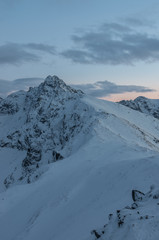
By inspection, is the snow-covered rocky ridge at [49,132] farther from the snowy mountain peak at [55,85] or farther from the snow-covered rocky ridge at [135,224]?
the snow-covered rocky ridge at [135,224]

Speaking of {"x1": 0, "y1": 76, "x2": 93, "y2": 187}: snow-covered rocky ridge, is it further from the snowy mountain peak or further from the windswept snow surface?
the windswept snow surface

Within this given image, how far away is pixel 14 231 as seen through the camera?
19250mm

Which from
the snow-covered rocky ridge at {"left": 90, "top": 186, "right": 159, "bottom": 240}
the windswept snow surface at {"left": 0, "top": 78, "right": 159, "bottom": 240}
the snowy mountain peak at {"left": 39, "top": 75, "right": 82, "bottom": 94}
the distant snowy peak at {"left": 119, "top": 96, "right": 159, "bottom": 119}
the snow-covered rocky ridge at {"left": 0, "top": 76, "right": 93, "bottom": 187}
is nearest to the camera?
the snow-covered rocky ridge at {"left": 90, "top": 186, "right": 159, "bottom": 240}

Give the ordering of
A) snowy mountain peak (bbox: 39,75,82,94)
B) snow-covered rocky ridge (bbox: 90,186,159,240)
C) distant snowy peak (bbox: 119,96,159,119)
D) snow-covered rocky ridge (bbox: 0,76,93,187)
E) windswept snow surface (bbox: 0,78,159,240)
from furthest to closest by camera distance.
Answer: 1. distant snowy peak (bbox: 119,96,159,119)
2. snowy mountain peak (bbox: 39,75,82,94)
3. snow-covered rocky ridge (bbox: 0,76,93,187)
4. windswept snow surface (bbox: 0,78,159,240)
5. snow-covered rocky ridge (bbox: 90,186,159,240)

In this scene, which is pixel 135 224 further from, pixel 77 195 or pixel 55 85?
pixel 55 85

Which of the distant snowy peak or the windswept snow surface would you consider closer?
the windswept snow surface

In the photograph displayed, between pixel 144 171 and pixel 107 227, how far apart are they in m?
10.8

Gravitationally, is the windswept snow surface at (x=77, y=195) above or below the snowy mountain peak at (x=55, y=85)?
below

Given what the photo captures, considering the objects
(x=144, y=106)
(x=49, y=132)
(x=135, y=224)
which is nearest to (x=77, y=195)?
(x=135, y=224)

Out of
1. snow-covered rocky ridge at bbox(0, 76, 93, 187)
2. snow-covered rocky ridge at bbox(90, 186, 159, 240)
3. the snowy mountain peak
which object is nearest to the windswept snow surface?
snow-covered rocky ridge at bbox(90, 186, 159, 240)

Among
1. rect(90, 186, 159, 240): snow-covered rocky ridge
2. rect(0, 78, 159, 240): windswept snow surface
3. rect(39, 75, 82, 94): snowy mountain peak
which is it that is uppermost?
rect(39, 75, 82, 94): snowy mountain peak

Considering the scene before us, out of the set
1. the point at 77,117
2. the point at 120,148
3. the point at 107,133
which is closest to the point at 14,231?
the point at 120,148

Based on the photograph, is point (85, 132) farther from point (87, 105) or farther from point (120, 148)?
point (87, 105)

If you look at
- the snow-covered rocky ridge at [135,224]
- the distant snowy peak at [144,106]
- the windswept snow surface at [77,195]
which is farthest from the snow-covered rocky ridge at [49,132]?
the distant snowy peak at [144,106]
